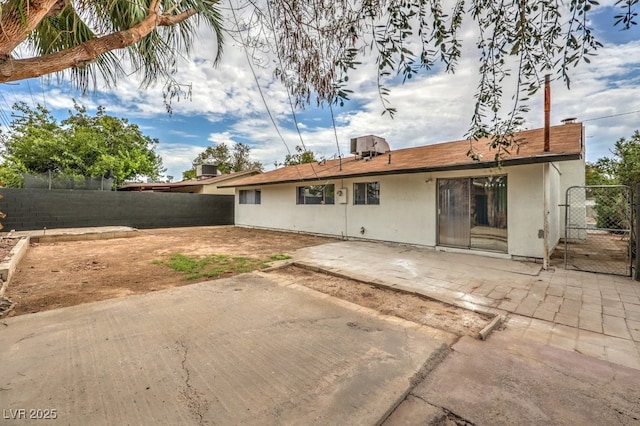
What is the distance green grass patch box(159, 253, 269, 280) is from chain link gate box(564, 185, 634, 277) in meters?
6.31

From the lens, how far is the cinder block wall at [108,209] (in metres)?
10.1

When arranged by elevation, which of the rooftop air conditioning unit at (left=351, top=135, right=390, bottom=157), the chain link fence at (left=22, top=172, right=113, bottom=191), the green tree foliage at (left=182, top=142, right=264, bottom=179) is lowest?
the chain link fence at (left=22, top=172, right=113, bottom=191)

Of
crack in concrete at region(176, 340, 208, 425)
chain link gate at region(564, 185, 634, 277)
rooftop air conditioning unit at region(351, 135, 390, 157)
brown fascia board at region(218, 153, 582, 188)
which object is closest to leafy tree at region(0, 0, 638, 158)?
brown fascia board at region(218, 153, 582, 188)

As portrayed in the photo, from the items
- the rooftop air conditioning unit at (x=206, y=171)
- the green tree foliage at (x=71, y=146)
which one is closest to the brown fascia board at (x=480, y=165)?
the rooftop air conditioning unit at (x=206, y=171)

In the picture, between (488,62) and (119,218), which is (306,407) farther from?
(119,218)

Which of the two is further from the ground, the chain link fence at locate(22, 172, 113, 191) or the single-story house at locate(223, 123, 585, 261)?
the chain link fence at locate(22, 172, 113, 191)

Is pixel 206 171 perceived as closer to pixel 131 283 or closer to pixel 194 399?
pixel 131 283

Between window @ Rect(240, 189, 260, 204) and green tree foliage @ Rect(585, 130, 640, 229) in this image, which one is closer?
green tree foliage @ Rect(585, 130, 640, 229)

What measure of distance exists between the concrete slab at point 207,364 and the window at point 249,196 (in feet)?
36.1

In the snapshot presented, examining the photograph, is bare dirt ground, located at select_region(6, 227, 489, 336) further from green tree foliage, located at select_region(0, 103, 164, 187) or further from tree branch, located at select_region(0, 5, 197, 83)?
green tree foliage, located at select_region(0, 103, 164, 187)

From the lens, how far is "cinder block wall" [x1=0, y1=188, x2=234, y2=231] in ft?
33.3

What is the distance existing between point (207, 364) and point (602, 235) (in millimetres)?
14176

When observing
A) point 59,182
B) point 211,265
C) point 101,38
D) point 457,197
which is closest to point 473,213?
point 457,197

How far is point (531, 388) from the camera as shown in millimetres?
1979
